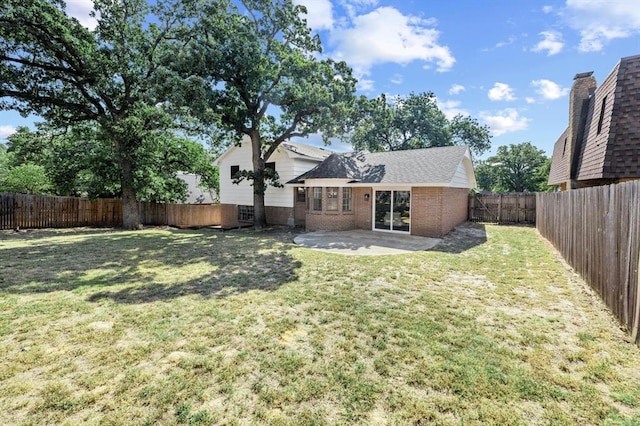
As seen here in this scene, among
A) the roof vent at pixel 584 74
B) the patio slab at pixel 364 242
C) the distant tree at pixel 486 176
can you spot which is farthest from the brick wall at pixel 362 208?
the distant tree at pixel 486 176

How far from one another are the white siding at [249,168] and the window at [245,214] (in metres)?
0.33

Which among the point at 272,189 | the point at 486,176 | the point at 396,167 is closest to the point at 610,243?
the point at 396,167

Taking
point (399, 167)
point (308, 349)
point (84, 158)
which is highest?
point (84, 158)

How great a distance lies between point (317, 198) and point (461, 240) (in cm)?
689

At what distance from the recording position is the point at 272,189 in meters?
17.1

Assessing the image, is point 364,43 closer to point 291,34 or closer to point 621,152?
point 291,34

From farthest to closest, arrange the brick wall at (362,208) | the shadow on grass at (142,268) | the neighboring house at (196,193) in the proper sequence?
the neighboring house at (196,193) → the brick wall at (362,208) → the shadow on grass at (142,268)

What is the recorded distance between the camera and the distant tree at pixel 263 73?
490 inches

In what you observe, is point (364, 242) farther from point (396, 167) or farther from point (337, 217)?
point (396, 167)

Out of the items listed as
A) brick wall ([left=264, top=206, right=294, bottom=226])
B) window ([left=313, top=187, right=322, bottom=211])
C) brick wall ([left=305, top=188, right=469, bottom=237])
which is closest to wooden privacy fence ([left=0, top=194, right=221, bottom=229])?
brick wall ([left=264, top=206, right=294, bottom=226])

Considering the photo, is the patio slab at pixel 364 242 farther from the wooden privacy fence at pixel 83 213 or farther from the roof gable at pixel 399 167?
the wooden privacy fence at pixel 83 213

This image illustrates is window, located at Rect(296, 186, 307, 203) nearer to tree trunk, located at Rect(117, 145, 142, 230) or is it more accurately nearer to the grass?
tree trunk, located at Rect(117, 145, 142, 230)

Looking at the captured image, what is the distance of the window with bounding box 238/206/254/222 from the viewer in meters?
18.4

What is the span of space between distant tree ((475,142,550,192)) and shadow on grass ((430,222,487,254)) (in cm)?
2534
